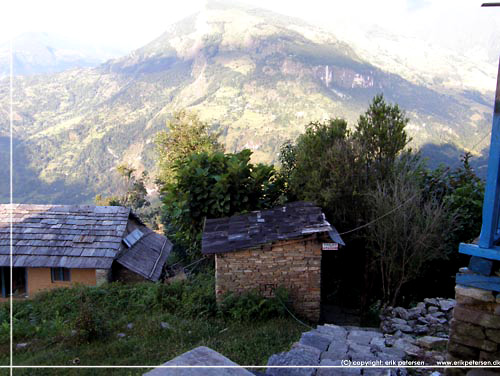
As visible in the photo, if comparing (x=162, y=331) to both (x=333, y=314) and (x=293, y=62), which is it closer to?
(x=333, y=314)

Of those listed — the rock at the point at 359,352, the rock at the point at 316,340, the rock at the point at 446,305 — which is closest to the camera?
the rock at the point at 359,352

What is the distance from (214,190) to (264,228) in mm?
2512

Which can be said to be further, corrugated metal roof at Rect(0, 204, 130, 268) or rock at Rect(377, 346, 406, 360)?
corrugated metal roof at Rect(0, 204, 130, 268)

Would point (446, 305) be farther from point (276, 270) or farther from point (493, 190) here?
point (493, 190)

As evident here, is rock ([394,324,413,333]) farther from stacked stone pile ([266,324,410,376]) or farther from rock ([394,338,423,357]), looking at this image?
rock ([394,338,423,357])

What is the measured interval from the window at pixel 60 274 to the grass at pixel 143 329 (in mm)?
2964

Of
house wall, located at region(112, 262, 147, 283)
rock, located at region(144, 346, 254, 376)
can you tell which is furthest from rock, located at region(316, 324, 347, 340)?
house wall, located at region(112, 262, 147, 283)

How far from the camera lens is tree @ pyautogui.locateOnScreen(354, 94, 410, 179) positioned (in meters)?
9.55

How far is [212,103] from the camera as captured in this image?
424ft

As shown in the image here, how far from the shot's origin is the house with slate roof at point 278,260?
302 inches

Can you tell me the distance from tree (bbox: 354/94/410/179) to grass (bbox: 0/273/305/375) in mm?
4595

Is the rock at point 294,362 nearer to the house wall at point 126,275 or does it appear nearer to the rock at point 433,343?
the rock at point 433,343

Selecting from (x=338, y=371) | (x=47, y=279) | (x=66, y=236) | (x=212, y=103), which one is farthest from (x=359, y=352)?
(x=212, y=103)

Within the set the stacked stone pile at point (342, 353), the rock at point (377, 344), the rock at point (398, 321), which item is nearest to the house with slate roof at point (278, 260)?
the rock at point (398, 321)
